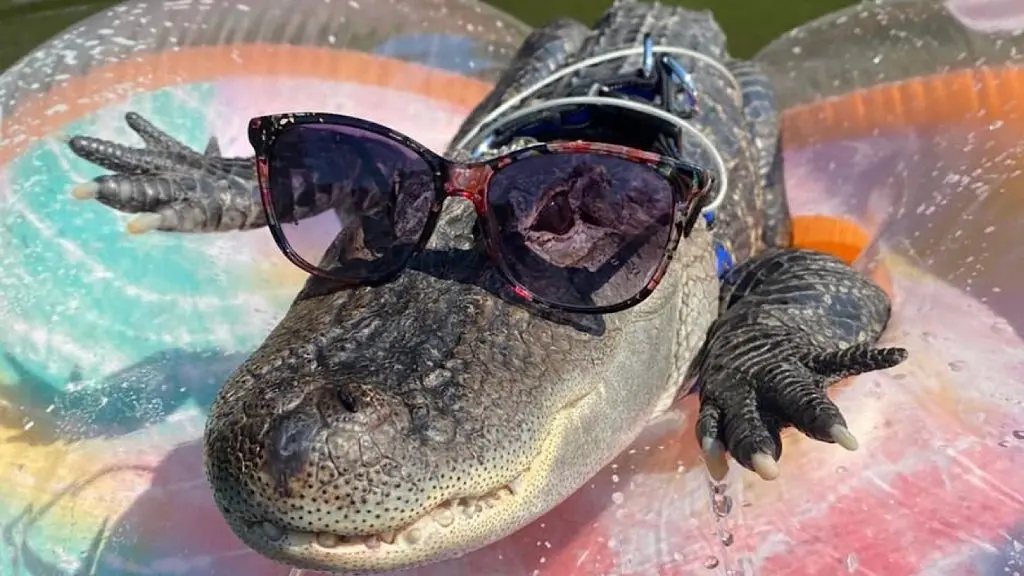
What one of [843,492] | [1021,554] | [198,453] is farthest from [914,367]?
[198,453]

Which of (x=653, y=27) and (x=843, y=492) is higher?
(x=653, y=27)

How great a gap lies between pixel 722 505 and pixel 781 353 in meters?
0.31

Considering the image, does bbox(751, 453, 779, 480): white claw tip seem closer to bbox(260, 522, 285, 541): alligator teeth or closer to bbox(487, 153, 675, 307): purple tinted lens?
bbox(487, 153, 675, 307): purple tinted lens

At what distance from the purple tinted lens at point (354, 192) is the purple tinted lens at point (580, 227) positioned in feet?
0.46

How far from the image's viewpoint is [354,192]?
1807 mm

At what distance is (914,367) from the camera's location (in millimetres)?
2102

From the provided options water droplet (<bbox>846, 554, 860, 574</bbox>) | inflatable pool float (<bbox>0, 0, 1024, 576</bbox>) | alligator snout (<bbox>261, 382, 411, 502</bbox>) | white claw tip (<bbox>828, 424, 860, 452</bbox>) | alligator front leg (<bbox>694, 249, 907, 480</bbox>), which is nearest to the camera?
alligator snout (<bbox>261, 382, 411, 502</bbox>)

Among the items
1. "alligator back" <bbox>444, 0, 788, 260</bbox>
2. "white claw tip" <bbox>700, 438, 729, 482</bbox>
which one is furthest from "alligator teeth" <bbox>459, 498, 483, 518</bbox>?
"alligator back" <bbox>444, 0, 788, 260</bbox>

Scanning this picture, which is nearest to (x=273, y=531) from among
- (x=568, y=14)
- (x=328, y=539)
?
(x=328, y=539)

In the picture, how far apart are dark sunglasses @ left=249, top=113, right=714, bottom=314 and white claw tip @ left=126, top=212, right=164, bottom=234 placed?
63 centimetres

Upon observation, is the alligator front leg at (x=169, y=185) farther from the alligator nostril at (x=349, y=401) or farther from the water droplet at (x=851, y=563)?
the water droplet at (x=851, y=563)

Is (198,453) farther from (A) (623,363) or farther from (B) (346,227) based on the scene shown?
(A) (623,363)

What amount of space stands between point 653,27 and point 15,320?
1.85 metres

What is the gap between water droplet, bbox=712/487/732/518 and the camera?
1912mm
